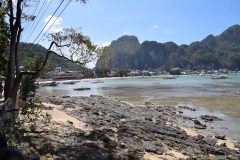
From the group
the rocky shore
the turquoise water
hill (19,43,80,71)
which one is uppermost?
hill (19,43,80,71)

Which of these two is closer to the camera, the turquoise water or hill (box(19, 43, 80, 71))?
hill (box(19, 43, 80, 71))

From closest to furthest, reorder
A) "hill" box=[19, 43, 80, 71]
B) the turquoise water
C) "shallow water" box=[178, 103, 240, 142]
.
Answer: "hill" box=[19, 43, 80, 71] → "shallow water" box=[178, 103, 240, 142] → the turquoise water

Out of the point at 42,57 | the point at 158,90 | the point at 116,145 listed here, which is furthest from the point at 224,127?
the point at 158,90

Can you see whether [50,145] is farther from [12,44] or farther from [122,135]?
[122,135]

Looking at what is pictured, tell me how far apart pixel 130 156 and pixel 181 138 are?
760 centimetres

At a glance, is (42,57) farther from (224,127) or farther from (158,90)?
(158,90)

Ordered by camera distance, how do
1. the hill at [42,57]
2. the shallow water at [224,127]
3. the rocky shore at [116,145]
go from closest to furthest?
the rocky shore at [116,145]
the hill at [42,57]
the shallow water at [224,127]

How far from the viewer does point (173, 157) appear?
624 inches

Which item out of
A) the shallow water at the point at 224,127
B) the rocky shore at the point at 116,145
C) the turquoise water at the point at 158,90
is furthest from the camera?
the turquoise water at the point at 158,90

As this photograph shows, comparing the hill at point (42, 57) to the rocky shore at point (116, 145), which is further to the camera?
the hill at point (42, 57)

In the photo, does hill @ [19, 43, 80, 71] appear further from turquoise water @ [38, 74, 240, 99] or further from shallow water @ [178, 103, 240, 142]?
turquoise water @ [38, 74, 240, 99]

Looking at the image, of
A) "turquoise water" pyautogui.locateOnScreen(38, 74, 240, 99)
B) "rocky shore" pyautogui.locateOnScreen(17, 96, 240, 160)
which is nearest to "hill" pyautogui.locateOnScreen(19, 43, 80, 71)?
"rocky shore" pyautogui.locateOnScreen(17, 96, 240, 160)

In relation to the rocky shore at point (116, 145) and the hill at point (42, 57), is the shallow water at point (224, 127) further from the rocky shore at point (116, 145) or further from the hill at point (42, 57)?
the hill at point (42, 57)

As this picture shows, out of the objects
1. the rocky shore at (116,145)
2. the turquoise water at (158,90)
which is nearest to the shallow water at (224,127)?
the rocky shore at (116,145)
